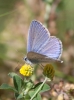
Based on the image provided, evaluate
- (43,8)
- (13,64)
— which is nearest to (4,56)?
(13,64)

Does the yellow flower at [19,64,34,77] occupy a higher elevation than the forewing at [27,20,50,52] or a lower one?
lower

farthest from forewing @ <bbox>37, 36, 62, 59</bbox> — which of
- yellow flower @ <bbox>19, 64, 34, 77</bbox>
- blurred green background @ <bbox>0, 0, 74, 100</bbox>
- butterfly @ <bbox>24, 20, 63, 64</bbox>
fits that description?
blurred green background @ <bbox>0, 0, 74, 100</bbox>

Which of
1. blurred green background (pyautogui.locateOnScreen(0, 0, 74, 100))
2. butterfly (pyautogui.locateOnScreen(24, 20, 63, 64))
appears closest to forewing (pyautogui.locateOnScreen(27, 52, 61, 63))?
butterfly (pyautogui.locateOnScreen(24, 20, 63, 64))

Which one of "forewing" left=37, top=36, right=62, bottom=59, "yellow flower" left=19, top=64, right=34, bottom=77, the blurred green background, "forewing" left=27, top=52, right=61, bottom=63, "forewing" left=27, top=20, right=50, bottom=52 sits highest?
the blurred green background

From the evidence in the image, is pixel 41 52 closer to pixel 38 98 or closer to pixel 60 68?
pixel 38 98

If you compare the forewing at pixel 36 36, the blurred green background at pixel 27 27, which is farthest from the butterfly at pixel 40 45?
the blurred green background at pixel 27 27

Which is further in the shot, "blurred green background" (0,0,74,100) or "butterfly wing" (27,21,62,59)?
"blurred green background" (0,0,74,100)

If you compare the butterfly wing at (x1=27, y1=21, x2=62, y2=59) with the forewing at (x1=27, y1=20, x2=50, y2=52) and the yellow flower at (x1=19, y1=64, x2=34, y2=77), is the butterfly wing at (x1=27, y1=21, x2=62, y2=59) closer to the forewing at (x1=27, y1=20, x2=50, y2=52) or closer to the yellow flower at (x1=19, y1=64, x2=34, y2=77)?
the forewing at (x1=27, y1=20, x2=50, y2=52)
